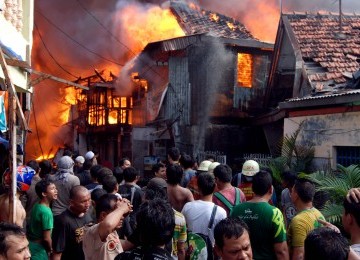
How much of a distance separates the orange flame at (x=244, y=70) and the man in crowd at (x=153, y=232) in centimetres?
1577

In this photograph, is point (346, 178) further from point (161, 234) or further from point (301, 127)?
point (161, 234)

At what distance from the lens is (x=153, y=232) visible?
341cm

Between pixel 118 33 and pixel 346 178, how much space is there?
18.5 m

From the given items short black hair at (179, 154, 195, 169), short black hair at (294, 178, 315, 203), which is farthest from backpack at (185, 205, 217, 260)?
short black hair at (179, 154, 195, 169)

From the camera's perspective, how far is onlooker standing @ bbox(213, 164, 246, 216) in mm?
6324

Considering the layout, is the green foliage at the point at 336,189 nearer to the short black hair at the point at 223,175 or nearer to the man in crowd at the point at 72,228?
the short black hair at the point at 223,175

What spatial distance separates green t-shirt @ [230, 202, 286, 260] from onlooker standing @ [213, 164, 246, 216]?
1255 mm

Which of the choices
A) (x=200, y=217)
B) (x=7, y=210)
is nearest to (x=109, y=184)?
(x=7, y=210)

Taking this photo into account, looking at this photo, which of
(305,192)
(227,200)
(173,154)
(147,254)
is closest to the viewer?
(147,254)

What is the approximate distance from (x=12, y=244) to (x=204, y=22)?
62.2 feet

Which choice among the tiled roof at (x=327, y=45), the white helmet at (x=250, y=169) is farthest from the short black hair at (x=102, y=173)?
the tiled roof at (x=327, y=45)

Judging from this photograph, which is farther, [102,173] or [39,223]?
[102,173]

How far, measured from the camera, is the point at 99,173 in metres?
7.76

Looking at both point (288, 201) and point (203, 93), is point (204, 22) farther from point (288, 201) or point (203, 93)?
point (288, 201)
